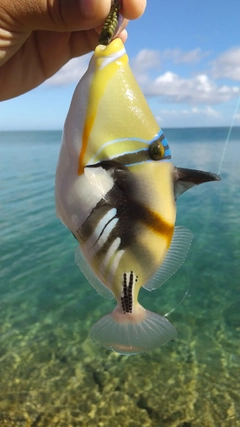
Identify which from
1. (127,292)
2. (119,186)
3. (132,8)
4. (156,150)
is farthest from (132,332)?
(132,8)

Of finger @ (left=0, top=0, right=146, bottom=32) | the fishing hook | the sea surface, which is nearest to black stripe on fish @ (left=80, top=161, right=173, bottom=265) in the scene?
the fishing hook

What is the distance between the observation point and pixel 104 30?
1.67m

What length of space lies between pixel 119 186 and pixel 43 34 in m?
1.72

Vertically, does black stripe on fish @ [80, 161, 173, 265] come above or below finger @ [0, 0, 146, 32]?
below

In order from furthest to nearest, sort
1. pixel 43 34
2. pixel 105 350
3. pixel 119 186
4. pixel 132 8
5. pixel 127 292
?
pixel 105 350 → pixel 43 34 → pixel 132 8 → pixel 127 292 → pixel 119 186

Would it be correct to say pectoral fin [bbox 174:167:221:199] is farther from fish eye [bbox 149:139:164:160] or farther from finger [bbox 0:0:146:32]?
finger [bbox 0:0:146:32]

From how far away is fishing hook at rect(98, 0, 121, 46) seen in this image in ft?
5.43

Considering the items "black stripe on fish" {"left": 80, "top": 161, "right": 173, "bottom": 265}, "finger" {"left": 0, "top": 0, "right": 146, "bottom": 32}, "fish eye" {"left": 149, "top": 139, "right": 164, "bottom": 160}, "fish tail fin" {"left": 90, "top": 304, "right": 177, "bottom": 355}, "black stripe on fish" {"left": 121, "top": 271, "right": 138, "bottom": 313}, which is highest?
"finger" {"left": 0, "top": 0, "right": 146, "bottom": 32}

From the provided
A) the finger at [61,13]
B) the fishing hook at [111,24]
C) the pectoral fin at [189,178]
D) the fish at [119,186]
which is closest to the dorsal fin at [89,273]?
the fish at [119,186]

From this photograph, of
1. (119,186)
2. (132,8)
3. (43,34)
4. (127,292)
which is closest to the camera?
(119,186)

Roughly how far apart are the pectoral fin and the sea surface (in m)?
4.38

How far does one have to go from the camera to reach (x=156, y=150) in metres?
1.63

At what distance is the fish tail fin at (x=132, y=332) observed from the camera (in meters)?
1.69

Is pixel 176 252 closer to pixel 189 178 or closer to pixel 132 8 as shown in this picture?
pixel 189 178
